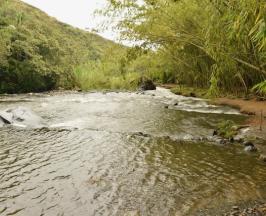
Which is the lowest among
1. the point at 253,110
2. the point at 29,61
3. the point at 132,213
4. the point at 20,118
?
the point at 20,118

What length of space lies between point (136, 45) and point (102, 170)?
11142 millimetres

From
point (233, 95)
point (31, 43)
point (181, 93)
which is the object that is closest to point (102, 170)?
point (233, 95)

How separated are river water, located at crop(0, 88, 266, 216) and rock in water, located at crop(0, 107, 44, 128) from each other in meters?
0.65

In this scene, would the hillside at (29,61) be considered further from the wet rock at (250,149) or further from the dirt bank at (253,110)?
the wet rock at (250,149)

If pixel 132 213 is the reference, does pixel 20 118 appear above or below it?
below

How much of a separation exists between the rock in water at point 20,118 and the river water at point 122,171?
65 centimetres

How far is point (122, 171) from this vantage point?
31.3 feet

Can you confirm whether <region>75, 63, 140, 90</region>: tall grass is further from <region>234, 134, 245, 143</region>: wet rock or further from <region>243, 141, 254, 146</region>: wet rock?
<region>243, 141, 254, 146</region>: wet rock

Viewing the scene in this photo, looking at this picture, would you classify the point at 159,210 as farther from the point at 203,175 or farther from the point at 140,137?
the point at 140,137

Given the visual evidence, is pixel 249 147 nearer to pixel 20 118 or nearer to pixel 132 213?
pixel 132 213

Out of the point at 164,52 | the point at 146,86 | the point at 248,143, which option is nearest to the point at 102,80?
the point at 146,86

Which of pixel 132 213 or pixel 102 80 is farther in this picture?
pixel 102 80

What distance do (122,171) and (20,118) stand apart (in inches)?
369

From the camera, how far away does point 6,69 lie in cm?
4088
